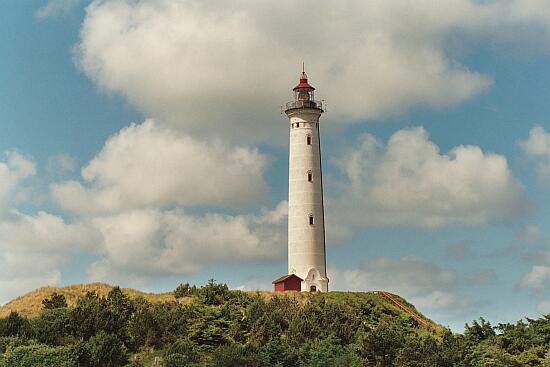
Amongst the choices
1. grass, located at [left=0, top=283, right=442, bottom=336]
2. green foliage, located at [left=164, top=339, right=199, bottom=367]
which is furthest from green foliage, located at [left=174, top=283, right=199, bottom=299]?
green foliage, located at [left=164, top=339, right=199, bottom=367]

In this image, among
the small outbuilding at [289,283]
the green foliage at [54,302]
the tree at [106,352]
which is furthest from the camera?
the small outbuilding at [289,283]

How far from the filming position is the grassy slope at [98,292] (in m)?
46.0

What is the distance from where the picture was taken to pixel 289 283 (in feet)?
182

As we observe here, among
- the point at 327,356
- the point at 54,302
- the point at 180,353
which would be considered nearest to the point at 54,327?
the point at 180,353

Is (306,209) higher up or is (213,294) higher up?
(306,209)

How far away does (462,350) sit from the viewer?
37000 millimetres

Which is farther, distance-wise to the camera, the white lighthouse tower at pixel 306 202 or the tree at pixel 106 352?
the white lighthouse tower at pixel 306 202

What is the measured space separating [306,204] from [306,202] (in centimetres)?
15

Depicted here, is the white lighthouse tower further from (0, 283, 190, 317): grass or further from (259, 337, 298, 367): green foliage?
(259, 337, 298, 367): green foliage

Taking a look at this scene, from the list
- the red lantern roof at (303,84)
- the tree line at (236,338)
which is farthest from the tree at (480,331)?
the red lantern roof at (303,84)

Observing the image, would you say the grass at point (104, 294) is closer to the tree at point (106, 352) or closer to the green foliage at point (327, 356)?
the tree at point (106, 352)

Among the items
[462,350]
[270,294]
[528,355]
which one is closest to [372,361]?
[462,350]

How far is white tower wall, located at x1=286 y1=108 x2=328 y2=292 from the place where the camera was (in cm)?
5619

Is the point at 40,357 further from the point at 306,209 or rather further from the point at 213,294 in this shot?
the point at 306,209
